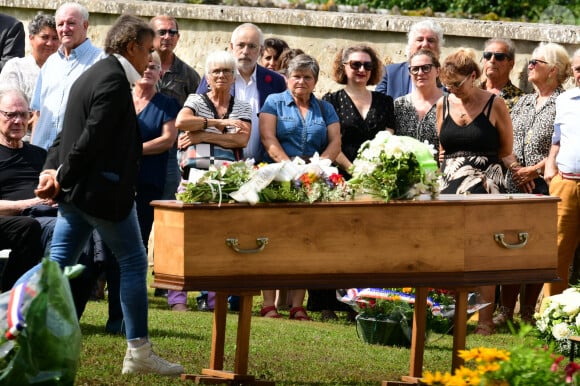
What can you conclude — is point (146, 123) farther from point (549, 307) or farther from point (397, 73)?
point (549, 307)

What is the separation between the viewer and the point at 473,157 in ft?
34.6

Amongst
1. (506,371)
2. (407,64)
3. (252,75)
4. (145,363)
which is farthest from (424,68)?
(506,371)

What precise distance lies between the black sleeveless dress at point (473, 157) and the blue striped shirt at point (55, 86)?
2.90m

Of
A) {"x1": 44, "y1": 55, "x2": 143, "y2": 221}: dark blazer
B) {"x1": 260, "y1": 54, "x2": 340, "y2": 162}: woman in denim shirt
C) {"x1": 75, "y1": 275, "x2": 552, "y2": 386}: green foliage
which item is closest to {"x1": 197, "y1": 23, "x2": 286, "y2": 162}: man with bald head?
{"x1": 260, "y1": 54, "x2": 340, "y2": 162}: woman in denim shirt

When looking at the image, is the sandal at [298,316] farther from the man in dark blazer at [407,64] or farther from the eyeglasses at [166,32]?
the eyeglasses at [166,32]

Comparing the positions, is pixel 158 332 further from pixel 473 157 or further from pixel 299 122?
pixel 473 157

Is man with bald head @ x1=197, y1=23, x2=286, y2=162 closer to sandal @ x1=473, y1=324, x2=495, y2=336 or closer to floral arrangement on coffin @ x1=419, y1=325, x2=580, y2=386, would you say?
sandal @ x1=473, y1=324, x2=495, y2=336

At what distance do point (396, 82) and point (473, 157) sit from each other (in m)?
1.81

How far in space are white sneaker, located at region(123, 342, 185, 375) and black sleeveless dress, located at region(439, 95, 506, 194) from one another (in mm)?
3185

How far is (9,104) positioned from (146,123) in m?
1.17

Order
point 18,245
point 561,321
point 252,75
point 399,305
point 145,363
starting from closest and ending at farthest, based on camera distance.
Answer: point 145,363, point 561,321, point 18,245, point 399,305, point 252,75

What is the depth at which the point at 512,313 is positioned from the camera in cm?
1152

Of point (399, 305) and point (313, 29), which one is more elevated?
point (313, 29)

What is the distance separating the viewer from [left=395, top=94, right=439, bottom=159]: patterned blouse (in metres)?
11.2
